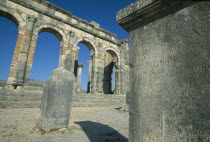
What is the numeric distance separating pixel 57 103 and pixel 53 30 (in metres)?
8.73

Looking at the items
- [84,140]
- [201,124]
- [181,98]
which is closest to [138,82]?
[181,98]

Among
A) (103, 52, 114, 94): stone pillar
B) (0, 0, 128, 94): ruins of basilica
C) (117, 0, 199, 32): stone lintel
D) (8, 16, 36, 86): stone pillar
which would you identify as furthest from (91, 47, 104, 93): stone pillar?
(117, 0, 199, 32): stone lintel

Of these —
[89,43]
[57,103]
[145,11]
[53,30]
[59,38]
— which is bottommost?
[57,103]

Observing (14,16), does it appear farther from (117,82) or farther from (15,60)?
(117,82)

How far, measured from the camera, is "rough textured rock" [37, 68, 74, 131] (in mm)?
2840

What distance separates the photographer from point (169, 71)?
1001 millimetres

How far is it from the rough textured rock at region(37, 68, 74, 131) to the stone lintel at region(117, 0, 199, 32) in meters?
2.36

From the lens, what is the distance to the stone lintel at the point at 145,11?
3.34 feet

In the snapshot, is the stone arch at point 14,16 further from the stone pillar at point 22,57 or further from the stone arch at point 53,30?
the stone arch at point 53,30

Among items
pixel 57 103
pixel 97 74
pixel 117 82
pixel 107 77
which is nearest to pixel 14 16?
pixel 97 74

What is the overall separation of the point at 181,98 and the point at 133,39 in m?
0.71

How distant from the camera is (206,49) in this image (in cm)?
84

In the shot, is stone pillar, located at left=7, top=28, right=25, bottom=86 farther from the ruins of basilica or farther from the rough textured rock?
the rough textured rock

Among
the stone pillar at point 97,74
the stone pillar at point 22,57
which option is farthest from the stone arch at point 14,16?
the stone pillar at point 97,74
